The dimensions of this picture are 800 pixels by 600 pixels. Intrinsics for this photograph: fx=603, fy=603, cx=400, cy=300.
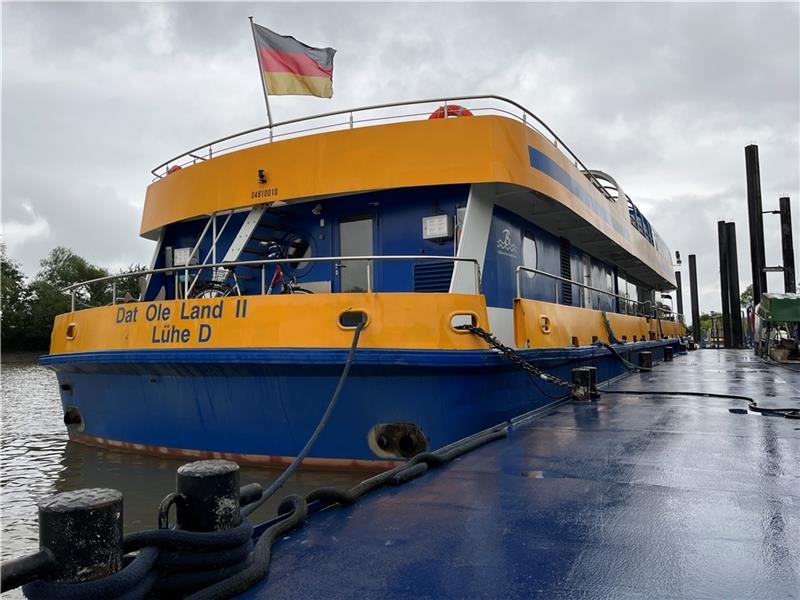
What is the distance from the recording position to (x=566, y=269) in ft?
32.4

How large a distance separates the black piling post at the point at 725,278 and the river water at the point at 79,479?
23797mm

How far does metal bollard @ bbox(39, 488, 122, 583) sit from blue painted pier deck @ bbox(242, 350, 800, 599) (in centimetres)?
54

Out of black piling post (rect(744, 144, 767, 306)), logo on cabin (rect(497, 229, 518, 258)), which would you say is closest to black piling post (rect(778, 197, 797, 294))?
black piling post (rect(744, 144, 767, 306))

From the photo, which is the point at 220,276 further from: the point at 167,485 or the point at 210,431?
the point at 167,485

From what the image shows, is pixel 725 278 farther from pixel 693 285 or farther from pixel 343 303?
pixel 343 303

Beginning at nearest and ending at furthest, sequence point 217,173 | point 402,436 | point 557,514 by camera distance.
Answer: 1. point 557,514
2. point 402,436
3. point 217,173

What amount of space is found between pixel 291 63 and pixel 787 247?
17.1 meters

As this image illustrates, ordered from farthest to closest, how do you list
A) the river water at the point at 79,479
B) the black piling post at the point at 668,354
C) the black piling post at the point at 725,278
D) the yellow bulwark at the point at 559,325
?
the black piling post at the point at 725,278 < the black piling post at the point at 668,354 < the yellow bulwark at the point at 559,325 < the river water at the point at 79,479

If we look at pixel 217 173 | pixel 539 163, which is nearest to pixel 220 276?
pixel 217 173

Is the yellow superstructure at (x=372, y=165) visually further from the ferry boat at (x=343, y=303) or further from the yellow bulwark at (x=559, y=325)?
the yellow bulwark at (x=559, y=325)

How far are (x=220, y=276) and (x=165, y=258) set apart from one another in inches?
53.8

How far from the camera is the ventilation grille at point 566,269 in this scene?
31.8ft

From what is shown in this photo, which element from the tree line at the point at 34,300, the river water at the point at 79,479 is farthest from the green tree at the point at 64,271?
the river water at the point at 79,479

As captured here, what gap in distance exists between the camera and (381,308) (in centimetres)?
538
